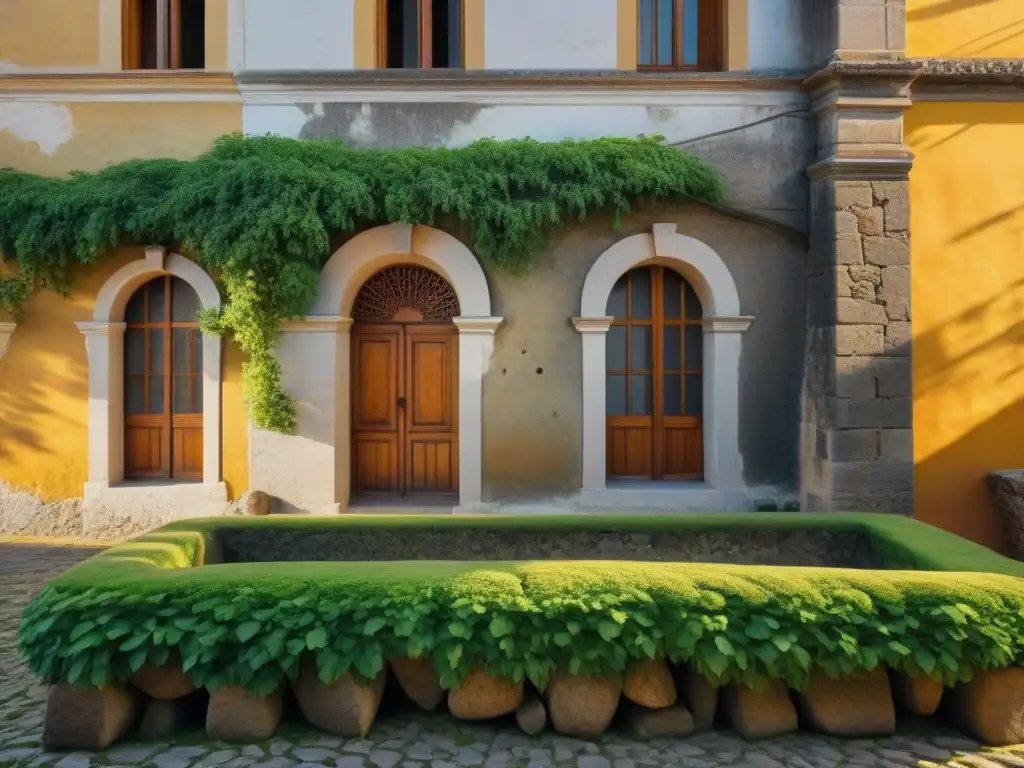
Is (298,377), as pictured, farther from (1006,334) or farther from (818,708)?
(1006,334)

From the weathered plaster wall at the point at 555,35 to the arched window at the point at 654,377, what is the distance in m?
1.99

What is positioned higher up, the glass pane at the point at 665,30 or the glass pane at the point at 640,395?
the glass pane at the point at 665,30

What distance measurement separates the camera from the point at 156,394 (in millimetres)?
7961

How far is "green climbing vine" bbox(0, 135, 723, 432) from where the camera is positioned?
7.05m

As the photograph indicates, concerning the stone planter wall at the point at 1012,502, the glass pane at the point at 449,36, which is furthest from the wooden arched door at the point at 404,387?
the stone planter wall at the point at 1012,502

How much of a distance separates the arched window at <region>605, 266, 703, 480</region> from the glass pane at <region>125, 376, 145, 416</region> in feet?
14.6

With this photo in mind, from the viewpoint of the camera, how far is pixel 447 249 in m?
7.50

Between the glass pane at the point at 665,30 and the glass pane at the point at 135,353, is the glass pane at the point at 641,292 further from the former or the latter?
the glass pane at the point at 135,353

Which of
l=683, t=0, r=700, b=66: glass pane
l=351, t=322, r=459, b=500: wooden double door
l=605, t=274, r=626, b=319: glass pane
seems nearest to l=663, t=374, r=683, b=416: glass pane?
l=605, t=274, r=626, b=319: glass pane

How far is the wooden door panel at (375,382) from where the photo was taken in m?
7.91

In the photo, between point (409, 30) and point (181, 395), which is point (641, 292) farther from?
point (181, 395)

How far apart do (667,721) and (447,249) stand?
4927 mm

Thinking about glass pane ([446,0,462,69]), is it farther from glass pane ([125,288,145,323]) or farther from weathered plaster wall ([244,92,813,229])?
glass pane ([125,288,145,323])

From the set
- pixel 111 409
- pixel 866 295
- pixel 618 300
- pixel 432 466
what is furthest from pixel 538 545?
pixel 111 409
